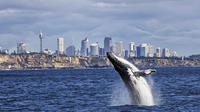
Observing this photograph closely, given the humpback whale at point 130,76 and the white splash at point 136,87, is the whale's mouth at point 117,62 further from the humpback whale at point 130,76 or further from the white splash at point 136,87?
the white splash at point 136,87

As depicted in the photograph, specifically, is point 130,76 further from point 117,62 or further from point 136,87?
point 117,62

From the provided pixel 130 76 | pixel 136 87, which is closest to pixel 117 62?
pixel 130 76

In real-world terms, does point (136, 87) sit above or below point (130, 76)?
below

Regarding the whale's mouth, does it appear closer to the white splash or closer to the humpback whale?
the humpback whale

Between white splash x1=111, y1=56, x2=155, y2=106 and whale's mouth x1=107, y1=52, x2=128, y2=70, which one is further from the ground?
whale's mouth x1=107, y1=52, x2=128, y2=70

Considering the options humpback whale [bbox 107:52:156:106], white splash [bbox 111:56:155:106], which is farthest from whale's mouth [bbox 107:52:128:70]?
white splash [bbox 111:56:155:106]

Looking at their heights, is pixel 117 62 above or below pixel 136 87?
above

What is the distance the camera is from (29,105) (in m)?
40.2

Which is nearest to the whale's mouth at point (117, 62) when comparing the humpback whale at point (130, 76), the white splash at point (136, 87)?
the humpback whale at point (130, 76)

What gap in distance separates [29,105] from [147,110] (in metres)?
12.9

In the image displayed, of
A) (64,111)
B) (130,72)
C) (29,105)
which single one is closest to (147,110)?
(130,72)

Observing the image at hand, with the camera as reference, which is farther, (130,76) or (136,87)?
(136,87)

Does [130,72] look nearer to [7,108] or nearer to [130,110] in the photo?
[130,110]

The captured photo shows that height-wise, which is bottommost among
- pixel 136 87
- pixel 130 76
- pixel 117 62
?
pixel 136 87
